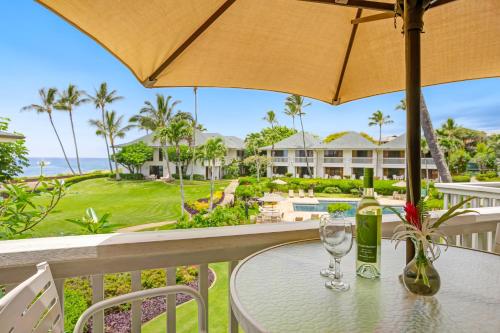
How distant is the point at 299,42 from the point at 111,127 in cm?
2971

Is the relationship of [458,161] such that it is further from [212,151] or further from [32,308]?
Answer: [32,308]

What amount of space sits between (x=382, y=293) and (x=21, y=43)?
42.7m

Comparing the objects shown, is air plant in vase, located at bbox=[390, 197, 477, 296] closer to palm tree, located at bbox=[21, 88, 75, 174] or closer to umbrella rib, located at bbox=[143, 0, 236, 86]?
umbrella rib, located at bbox=[143, 0, 236, 86]

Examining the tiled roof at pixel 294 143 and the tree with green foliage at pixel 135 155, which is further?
the tree with green foliage at pixel 135 155

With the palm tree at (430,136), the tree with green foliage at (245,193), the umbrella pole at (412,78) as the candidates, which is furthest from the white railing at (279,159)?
the umbrella pole at (412,78)

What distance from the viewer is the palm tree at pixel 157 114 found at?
23.9m

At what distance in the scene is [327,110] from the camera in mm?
36500

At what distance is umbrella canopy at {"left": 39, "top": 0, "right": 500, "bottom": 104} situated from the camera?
1060mm

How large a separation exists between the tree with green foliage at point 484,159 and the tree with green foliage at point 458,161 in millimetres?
670

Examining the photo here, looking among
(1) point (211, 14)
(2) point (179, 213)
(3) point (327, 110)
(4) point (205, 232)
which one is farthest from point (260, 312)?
(3) point (327, 110)

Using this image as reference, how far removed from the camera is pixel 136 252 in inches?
38.6

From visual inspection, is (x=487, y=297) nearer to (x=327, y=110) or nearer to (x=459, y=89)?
(x=327, y=110)

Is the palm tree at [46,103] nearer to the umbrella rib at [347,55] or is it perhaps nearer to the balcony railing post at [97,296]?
the umbrella rib at [347,55]

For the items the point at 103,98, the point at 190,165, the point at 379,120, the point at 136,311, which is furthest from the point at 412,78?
the point at 379,120
